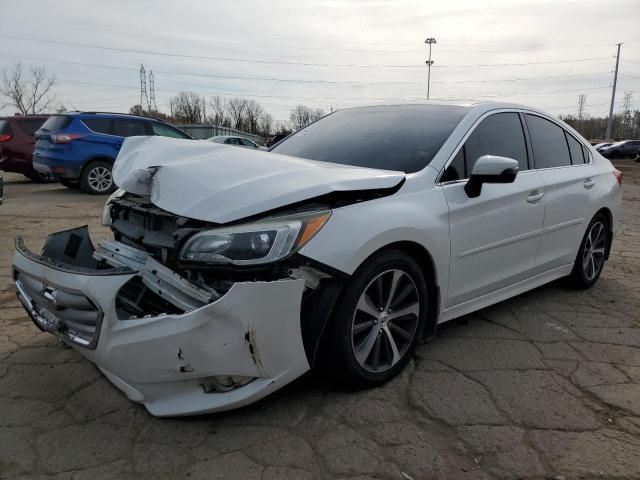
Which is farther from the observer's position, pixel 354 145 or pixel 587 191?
pixel 587 191

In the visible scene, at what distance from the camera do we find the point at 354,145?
3.57 meters

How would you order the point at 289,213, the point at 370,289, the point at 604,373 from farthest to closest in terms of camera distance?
1. the point at 604,373
2. the point at 370,289
3. the point at 289,213

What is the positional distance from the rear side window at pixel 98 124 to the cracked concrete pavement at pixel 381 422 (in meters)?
7.89

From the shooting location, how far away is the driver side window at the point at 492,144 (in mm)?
3229

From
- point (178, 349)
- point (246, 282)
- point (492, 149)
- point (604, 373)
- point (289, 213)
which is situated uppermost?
point (492, 149)

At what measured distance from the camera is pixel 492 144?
3.57m

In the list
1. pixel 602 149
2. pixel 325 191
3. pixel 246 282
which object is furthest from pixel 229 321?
pixel 602 149

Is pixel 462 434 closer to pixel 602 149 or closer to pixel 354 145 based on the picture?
pixel 354 145

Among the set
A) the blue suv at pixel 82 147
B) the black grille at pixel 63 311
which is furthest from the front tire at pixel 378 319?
the blue suv at pixel 82 147

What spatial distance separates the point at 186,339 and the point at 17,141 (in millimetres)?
12126

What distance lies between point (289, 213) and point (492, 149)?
1.77 meters

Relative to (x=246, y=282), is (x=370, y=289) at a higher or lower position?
lower

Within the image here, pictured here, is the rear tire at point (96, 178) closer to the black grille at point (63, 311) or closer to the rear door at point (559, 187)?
the black grille at point (63, 311)

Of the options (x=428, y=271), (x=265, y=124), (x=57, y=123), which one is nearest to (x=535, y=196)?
(x=428, y=271)
